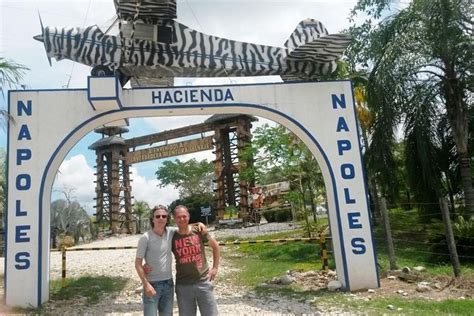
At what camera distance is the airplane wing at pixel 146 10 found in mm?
Answer: 7684

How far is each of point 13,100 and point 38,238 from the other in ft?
7.84

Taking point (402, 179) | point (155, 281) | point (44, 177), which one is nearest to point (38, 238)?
point (44, 177)

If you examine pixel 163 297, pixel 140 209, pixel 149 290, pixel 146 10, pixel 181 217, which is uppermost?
pixel 146 10

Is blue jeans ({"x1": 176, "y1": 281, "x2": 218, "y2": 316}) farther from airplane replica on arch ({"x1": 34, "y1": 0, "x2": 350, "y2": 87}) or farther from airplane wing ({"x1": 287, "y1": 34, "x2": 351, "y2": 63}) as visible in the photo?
airplane wing ({"x1": 287, "y1": 34, "x2": 351, "y2": 63})

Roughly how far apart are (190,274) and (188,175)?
3619cm

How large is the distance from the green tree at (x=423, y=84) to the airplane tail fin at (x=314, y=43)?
374 centimetres

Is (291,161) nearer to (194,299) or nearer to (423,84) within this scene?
(423,84)

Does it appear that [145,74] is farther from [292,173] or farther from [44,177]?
[292,173]

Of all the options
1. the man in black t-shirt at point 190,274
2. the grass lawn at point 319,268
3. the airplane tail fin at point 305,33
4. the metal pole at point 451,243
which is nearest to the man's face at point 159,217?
the man in black t-shirt at point 190,274

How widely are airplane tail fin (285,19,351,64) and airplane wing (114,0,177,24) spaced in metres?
2.41

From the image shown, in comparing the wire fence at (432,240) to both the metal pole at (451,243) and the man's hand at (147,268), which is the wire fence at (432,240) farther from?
the man's hand at (147,268)

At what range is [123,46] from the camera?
8203 mm

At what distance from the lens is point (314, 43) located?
26.1 ft

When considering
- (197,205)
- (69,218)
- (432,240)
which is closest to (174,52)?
(432,240)
